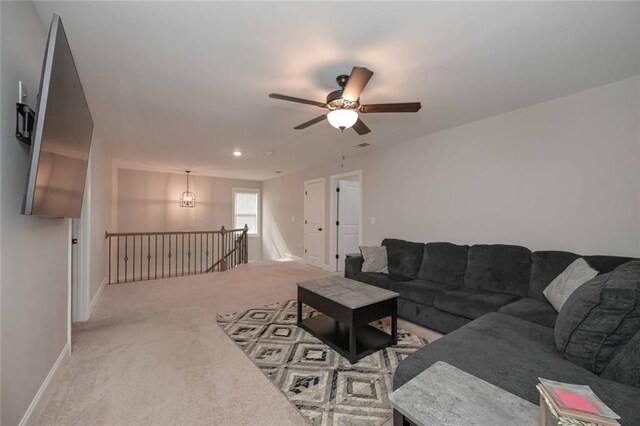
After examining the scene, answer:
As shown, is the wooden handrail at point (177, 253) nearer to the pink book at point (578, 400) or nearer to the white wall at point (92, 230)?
the white wall at point (92, 230)

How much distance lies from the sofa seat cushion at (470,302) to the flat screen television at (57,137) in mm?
3124

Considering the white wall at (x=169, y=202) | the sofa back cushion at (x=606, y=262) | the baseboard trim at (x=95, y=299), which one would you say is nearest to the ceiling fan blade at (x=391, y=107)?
the sofa back cushion at (x=606, y=262)

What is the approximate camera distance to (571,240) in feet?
8.78

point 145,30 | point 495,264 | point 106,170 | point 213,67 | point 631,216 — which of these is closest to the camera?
point 145,30

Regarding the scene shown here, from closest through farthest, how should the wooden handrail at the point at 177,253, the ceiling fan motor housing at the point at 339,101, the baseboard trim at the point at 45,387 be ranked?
1. the baseboard trim at the point at 45,387
2. the ceiling fan motor housing at the point at 339,101
3. the wooden handrail at the point at 177,253

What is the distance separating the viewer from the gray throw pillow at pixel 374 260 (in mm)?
3695

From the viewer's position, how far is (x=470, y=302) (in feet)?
8.32

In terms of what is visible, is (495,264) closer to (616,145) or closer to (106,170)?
(616,145)

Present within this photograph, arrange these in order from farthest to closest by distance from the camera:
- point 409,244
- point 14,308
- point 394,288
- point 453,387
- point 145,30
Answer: point 409,244 → point 394,288 → point 145,30 → point 14,308 → point 453,387

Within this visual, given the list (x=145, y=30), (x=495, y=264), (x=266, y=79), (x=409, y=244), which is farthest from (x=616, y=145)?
(x=145, y=30)

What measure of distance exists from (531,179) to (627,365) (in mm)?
2219

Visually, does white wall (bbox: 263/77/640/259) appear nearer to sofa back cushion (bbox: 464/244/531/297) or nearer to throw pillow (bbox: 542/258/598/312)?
sofa back cushion (bbox: 464/244/531/297)

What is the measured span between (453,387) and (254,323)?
7.82 ft

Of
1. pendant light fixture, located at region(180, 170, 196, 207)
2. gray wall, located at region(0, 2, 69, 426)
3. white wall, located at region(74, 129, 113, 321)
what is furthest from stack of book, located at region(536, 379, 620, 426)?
pendant light fixture, located at region(180, 170, 196, 207)
